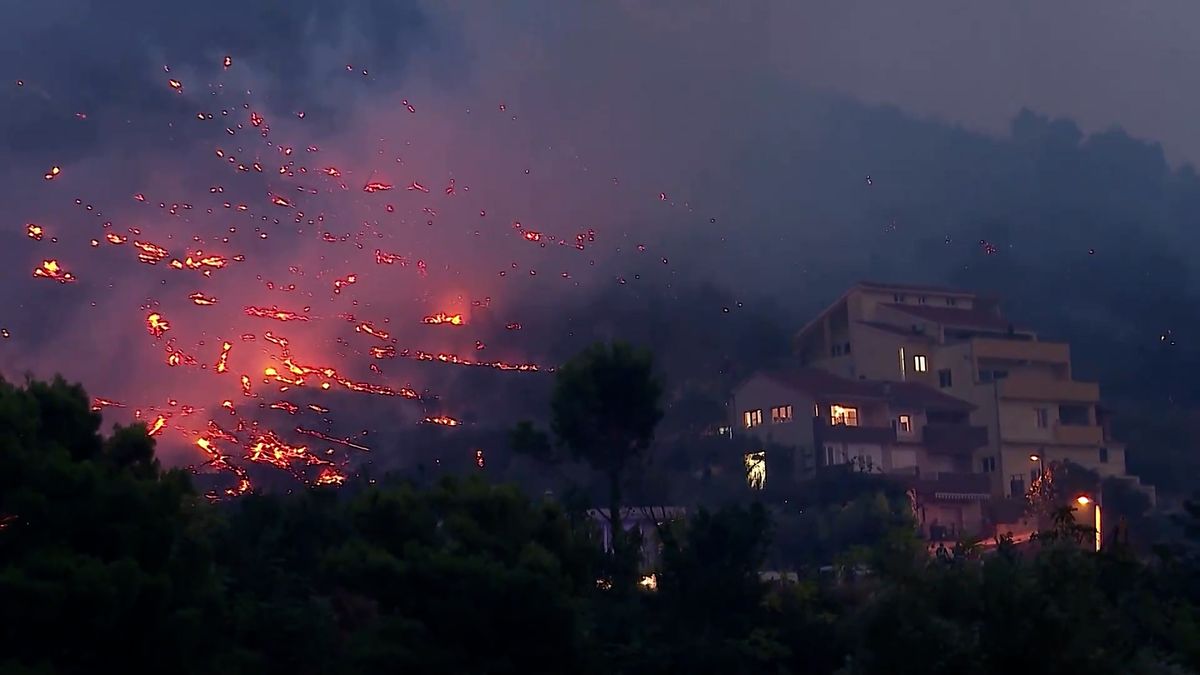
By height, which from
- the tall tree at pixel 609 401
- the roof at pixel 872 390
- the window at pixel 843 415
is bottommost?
the tall tree at pixel 609 401

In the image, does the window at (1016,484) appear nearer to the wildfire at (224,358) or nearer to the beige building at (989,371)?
the beige building at (989,371)

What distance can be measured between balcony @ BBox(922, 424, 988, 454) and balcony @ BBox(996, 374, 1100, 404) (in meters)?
1.83

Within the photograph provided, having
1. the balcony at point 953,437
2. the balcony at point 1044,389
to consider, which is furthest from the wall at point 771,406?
the balcony at point 1044,389

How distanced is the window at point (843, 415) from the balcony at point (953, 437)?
2.57 metres

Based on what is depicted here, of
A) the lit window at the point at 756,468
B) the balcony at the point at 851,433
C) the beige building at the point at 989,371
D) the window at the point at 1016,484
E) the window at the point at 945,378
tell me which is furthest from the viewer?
the window at the point at 945,378

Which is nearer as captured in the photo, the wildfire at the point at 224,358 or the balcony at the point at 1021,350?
the wildfire at the point at 224,358

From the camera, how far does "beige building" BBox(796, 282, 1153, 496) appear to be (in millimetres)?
50875

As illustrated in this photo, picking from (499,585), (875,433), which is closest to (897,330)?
(875,433)

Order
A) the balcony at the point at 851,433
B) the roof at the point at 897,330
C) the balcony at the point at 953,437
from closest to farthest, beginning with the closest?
1. the balcony at the point at 851,433
2. the balcony at the point at 953,437
3. the roof at the point at 897,330

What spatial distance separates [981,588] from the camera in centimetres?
1273

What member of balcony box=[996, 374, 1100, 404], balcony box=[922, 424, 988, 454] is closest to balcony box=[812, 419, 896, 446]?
balcony box=[922, 424, 988, 454]

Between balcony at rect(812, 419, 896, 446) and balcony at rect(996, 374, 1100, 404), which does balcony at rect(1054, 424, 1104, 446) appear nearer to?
balcony at rect(996, 374, 1100, 404)

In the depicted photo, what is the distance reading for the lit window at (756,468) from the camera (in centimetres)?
4556

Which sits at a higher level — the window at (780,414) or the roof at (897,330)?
the roof at (897,330)
